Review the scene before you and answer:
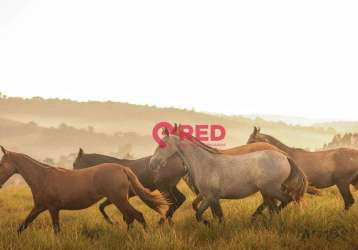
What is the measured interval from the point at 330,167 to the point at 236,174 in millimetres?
2493

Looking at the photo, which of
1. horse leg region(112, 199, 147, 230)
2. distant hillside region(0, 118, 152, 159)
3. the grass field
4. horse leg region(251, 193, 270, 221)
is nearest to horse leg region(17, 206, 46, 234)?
the grass field

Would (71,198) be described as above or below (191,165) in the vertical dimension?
below

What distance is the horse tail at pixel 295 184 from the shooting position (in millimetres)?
6379

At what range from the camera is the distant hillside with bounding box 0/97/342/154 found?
190 feet

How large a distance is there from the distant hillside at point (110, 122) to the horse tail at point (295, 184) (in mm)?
49213

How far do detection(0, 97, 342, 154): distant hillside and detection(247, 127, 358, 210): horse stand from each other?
47.7 m

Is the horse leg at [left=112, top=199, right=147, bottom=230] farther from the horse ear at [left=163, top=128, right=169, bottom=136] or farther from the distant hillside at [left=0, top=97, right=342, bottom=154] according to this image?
the distant hillside at [left=0, top=97, right=342, bottom=154]

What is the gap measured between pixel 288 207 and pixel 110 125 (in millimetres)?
63794

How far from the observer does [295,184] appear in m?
6.42

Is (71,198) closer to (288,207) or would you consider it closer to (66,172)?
(66,172)

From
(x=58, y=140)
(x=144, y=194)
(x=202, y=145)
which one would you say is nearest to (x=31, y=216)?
(x=144, y=194)

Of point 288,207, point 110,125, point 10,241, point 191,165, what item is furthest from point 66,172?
point 110,125

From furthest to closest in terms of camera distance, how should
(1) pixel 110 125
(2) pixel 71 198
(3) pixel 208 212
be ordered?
1. (1) pixel 110 125
2. (3) pixel 208 212
3. (2) pixel 71 198

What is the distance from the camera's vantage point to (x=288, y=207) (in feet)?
21.6
